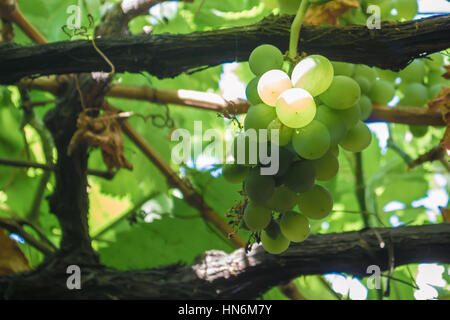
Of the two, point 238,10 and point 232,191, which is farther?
point 238,10

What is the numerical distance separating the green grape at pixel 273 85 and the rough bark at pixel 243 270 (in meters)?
0.59

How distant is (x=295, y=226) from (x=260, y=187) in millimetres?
88

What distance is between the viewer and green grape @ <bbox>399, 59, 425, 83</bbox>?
55.1 inches

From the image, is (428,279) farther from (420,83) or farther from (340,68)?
(340,68)

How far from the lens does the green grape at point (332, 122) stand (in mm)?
711

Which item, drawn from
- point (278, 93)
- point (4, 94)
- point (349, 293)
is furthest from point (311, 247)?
point (4, 94)

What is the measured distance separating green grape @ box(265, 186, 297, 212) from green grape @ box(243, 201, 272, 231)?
12 mm

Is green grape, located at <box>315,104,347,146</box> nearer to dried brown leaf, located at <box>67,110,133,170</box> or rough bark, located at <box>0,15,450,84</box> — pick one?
rough bark, located at <box>0,15,450,84</box>

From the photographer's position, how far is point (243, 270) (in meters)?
1.22

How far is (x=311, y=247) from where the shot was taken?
1175 mm

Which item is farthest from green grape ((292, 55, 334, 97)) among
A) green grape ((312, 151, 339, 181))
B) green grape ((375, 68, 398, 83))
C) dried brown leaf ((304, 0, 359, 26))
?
green grape ((375, 68, 398, 83))

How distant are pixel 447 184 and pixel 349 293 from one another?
0.62m

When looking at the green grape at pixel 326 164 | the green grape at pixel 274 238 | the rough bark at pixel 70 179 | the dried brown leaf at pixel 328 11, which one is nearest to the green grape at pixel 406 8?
the dried brown leaf at pixel 328 11
